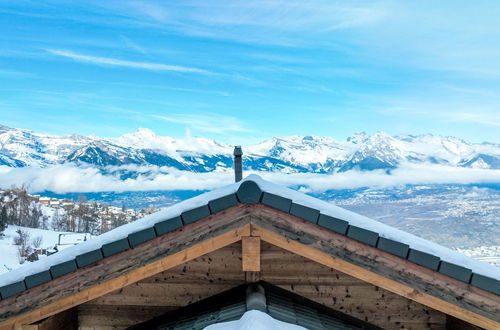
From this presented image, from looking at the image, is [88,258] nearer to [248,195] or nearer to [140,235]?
[140,235]

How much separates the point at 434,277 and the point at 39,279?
421 centimetres

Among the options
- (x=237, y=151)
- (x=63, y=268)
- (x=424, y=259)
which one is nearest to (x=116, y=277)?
(x=63, y=268)


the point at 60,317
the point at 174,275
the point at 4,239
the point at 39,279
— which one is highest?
the point at 39,279

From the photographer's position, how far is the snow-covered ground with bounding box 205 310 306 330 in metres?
3.34

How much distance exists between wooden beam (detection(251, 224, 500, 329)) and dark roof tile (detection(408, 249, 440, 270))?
0.38 metres

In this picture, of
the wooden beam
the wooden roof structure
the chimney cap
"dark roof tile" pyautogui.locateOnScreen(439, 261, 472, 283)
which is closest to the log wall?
the wooden roof structure

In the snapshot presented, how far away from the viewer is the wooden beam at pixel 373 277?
4219 millimetres

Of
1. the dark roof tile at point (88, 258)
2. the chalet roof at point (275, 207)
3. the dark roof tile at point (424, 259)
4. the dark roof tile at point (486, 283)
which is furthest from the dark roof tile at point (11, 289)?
the dark roof tile at point (486, 283)

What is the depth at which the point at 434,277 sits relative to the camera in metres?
4.18

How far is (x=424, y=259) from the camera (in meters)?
4.05

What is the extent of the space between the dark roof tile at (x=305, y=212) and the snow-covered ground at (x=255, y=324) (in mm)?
1052

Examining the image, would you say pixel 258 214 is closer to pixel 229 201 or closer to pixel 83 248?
pixel 229 201

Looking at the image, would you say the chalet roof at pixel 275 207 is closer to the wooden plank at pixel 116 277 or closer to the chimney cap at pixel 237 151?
the wooden plank at pixel 116 277

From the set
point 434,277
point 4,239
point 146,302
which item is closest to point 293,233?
point 434,277
